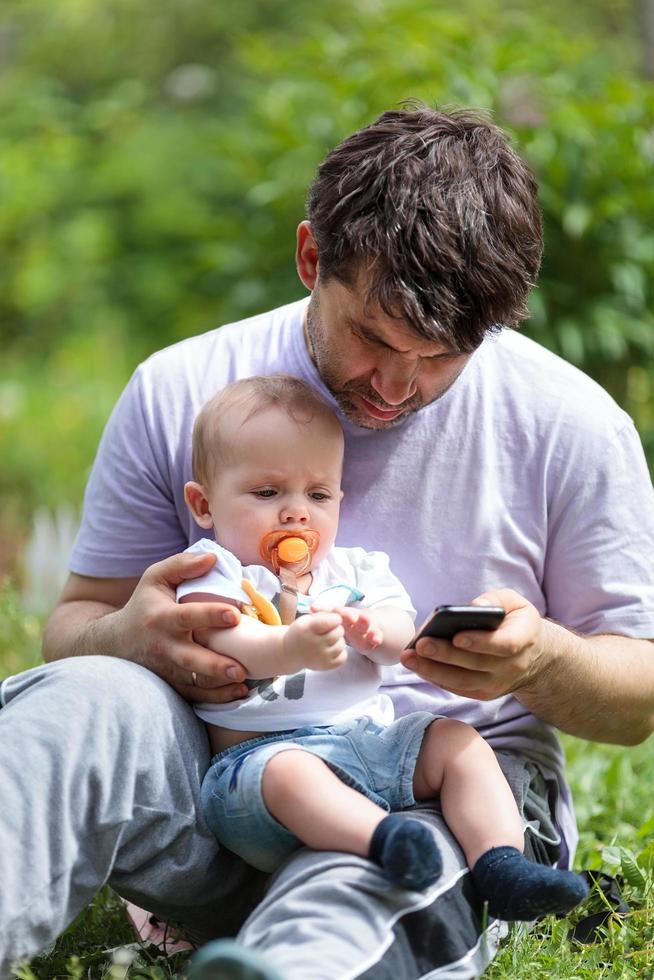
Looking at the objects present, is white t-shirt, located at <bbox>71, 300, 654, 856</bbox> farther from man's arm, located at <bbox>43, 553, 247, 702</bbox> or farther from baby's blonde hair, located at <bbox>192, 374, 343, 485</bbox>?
man's arm, located at <bbox>43, 553, 247, 702</bbox>

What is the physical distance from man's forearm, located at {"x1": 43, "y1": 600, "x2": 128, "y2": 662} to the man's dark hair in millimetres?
799

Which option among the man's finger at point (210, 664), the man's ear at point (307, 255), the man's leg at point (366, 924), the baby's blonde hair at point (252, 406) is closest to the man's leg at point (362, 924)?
the man's leg at point (366, 924)

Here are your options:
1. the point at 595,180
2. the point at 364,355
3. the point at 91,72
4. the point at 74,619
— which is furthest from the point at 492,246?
the point at 91,72

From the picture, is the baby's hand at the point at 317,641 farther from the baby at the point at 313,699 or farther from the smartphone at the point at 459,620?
the smartphone at the point at 459,620

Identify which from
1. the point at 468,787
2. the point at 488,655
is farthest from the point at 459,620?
the point at 468,787

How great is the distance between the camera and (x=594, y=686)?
255cm

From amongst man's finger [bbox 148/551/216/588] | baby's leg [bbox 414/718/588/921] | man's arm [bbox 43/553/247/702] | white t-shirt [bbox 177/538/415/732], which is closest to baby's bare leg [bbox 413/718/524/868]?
baby's leg [bbox 414/718/588/921]

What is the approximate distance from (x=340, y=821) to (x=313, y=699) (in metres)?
0.29

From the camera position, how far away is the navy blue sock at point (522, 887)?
2084mm

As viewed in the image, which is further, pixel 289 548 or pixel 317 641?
pixel 289 548

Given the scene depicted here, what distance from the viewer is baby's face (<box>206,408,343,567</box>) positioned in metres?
2.48

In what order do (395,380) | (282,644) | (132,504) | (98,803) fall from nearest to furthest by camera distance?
1. (98,803)
2. (282,644)
3. (395,380)
4. (132,504)

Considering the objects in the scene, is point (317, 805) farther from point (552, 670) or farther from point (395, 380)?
point (395, 380)

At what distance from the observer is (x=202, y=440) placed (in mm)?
2572
